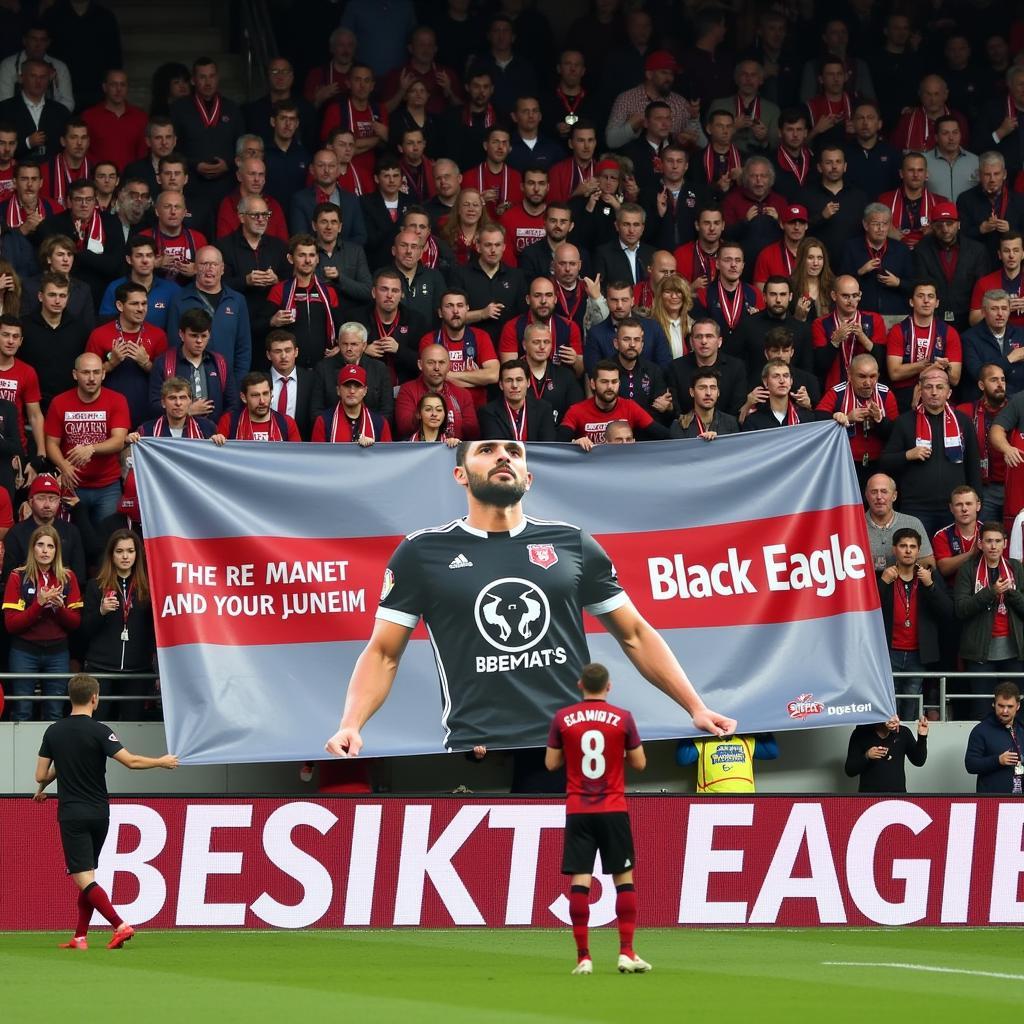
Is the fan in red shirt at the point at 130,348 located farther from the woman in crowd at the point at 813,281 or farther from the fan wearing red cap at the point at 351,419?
the woman in crowd at the point at 813,281

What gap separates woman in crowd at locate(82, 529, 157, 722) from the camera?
15.7 meters

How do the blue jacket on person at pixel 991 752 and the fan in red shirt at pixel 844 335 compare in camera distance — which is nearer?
the blue jacket on person at pixel 991 752

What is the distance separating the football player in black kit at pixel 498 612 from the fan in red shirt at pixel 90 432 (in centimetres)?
270

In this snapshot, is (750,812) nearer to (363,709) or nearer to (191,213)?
(363,709)

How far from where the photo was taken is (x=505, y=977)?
11164 millimetres

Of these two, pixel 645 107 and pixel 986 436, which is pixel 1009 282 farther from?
pixel 645 107

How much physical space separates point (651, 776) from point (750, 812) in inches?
63.2

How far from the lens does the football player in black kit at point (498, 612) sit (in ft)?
48.8

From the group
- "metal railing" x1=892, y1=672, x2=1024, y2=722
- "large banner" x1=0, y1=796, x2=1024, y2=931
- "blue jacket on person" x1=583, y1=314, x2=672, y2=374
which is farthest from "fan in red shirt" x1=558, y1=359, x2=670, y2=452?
→ "large banner" x1=0, y1=796, x2=1024, y2=931

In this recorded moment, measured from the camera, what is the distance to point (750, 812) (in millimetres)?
15188

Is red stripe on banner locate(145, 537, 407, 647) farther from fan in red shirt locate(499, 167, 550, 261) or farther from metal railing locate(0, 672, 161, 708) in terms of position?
fan in red shirt locate(499, 167, 550, 261)

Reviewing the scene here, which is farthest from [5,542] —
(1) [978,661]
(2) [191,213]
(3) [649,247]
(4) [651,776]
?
(1) [978,661]

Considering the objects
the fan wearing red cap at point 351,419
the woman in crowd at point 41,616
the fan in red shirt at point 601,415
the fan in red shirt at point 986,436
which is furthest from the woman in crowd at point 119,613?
the fan in red shirt at point 986,436

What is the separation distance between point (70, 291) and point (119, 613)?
3.06m
